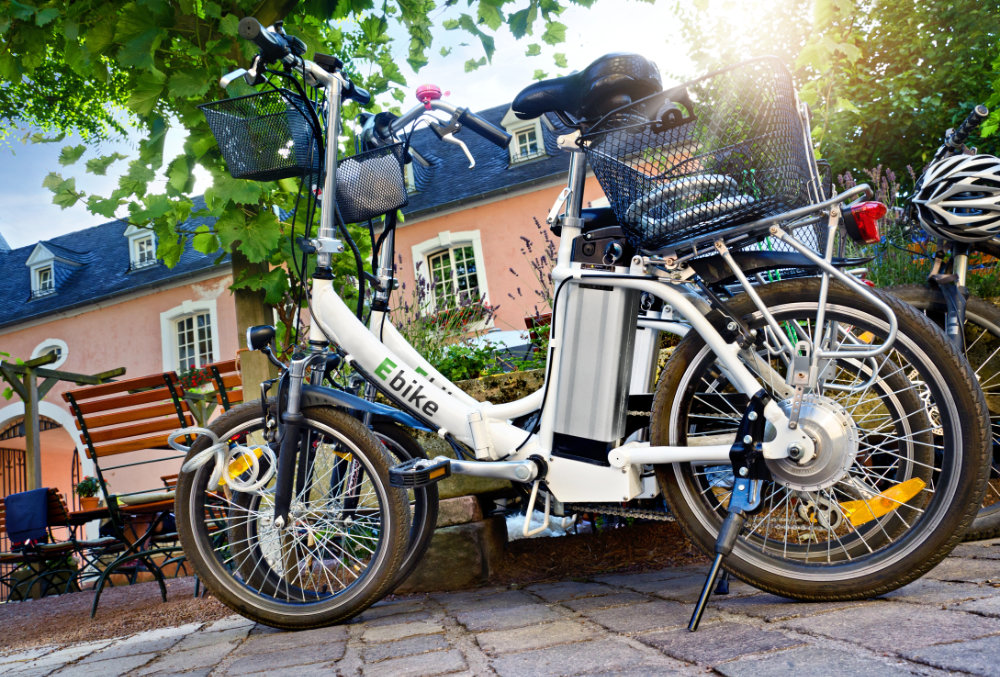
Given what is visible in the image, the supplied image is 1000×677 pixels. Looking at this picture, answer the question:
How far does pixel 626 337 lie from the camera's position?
2223 millimetres

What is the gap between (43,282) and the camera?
866 inches

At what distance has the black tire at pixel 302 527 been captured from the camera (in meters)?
2.30

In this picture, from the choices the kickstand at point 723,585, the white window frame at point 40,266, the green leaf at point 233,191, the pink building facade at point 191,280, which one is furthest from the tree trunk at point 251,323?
the white window frame at point 40,266

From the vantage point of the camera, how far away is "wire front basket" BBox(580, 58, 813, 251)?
6.00ft

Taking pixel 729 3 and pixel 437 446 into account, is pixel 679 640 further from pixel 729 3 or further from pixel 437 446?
pixel 729 3

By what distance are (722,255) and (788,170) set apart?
10.5 inches

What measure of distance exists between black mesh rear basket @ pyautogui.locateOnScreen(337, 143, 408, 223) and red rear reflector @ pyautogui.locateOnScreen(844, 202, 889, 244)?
1391mm

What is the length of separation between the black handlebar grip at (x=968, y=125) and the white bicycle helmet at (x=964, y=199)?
75mm

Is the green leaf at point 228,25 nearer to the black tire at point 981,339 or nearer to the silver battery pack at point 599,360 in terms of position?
the silver battery pack at point 599,360

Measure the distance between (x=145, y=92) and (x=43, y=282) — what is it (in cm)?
2233

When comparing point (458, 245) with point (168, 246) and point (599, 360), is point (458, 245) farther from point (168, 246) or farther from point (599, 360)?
point (599, 360)

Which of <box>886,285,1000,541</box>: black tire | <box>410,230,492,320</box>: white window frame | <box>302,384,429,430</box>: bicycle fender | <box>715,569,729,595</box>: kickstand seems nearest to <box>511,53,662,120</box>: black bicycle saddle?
<box>302,384,429,430</box>: bicycle fender

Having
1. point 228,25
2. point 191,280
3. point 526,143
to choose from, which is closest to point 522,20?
point 228,25

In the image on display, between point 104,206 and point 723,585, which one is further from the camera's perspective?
point 104,206
